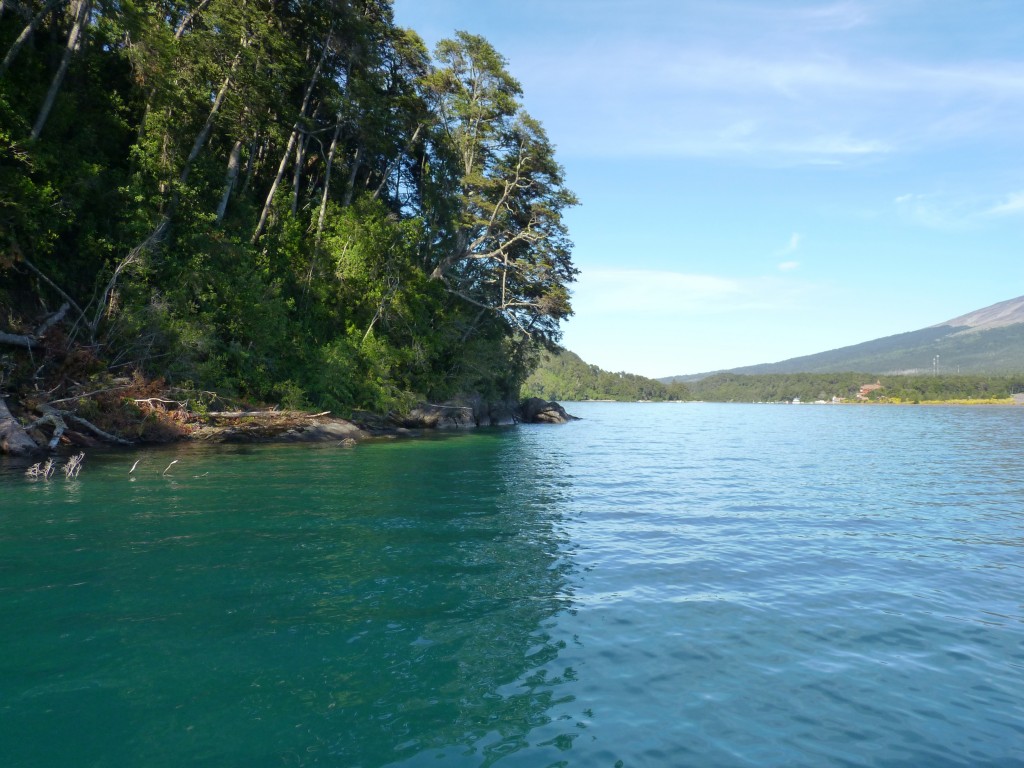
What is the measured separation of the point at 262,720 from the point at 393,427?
96.4 feet

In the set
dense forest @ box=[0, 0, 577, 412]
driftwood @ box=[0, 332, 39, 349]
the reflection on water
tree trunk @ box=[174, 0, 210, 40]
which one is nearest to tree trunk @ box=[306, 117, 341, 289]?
A: dense forest @ box=[0, 0, 577, 412]

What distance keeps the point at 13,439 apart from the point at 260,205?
68.5ft

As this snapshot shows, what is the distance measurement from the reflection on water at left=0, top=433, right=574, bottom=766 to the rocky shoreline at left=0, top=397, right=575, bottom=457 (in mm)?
5529

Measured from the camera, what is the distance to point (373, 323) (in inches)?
1309

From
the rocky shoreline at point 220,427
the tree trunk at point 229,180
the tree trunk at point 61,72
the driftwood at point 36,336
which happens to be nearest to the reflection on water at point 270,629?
the rocky shoreline at point 220,427

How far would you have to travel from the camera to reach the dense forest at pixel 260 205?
2148 cm

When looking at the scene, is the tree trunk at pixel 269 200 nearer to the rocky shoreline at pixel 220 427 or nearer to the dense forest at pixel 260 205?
the dense forest at pixel 260 205

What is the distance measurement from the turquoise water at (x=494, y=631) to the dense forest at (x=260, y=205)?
11.0 meters

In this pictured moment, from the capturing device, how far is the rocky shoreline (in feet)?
57.1

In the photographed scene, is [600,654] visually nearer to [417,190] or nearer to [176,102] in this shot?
[176,102]

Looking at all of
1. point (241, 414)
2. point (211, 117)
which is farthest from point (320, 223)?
point (241, 414)

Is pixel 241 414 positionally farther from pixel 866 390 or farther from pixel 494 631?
pixel 866 390

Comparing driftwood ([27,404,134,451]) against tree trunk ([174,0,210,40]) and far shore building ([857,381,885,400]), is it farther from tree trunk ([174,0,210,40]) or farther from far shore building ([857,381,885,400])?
far shore building ([857,381,885,400])

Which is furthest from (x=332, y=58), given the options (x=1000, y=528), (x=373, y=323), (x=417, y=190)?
(x=1000, y=528)
